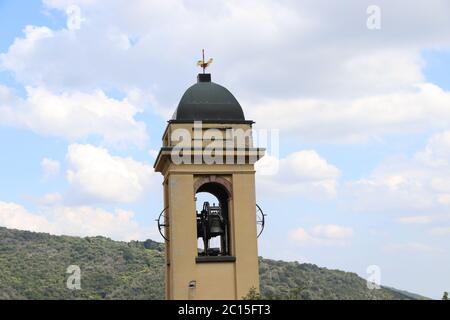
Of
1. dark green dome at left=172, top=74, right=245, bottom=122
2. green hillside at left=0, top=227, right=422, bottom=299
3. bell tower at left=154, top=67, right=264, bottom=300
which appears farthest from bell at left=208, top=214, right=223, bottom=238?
green hillside at left=0, top=227, right=422, bottom=299

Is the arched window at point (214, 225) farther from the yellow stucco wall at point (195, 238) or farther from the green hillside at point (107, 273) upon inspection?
the green hillside at point (107, 273)

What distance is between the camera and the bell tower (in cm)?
2478

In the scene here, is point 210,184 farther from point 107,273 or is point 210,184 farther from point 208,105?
point 107,273

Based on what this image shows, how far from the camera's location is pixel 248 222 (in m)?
25.2

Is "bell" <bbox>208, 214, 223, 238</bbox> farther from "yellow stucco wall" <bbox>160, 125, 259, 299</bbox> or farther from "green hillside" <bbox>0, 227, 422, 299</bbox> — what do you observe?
"green hillside" <bbox>0, 227, 422, 299</bbox>

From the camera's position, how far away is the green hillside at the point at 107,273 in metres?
53.2

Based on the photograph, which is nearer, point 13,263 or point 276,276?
point 276,276

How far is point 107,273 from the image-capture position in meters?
64.4

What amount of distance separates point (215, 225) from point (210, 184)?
1155mm

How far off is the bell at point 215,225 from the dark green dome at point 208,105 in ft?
8.78
